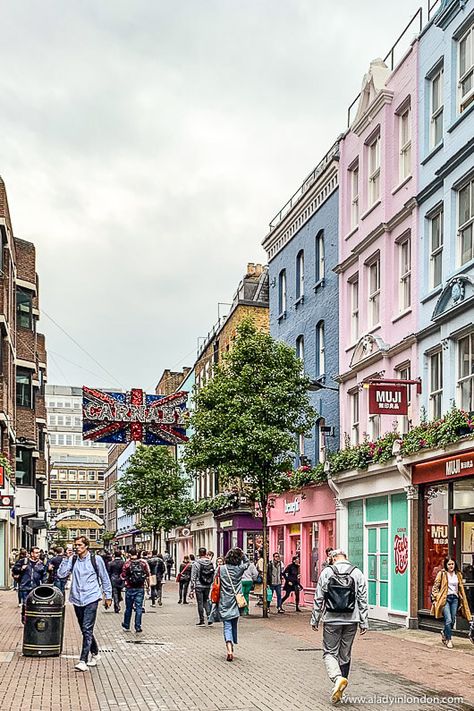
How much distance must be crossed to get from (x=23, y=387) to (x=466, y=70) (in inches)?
1339

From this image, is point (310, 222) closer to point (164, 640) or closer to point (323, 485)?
point (323, 485)

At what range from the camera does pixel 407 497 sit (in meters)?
21.8

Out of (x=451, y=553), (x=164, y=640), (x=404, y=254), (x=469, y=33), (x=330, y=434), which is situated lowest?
(x=164, y=640)

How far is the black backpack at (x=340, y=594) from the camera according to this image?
11.4 meters

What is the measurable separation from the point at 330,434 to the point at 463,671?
557 inches

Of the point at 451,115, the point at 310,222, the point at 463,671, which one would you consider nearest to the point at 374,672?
the point at 463,671

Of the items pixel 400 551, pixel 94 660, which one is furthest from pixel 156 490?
pixel 94 660

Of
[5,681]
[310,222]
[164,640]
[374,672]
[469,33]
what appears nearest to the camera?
[5,681]

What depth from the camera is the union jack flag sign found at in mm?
29453

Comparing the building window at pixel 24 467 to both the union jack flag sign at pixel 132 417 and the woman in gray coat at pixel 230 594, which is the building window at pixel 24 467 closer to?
the union jack flag sign at pixel 132 417

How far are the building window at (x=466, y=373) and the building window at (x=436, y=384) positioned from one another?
1.06 m

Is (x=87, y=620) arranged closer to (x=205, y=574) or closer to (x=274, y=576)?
(x=205, y=574)

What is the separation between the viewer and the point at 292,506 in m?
32.6

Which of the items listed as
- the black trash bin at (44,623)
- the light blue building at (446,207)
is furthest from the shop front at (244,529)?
the black trash bin at (44,623)
